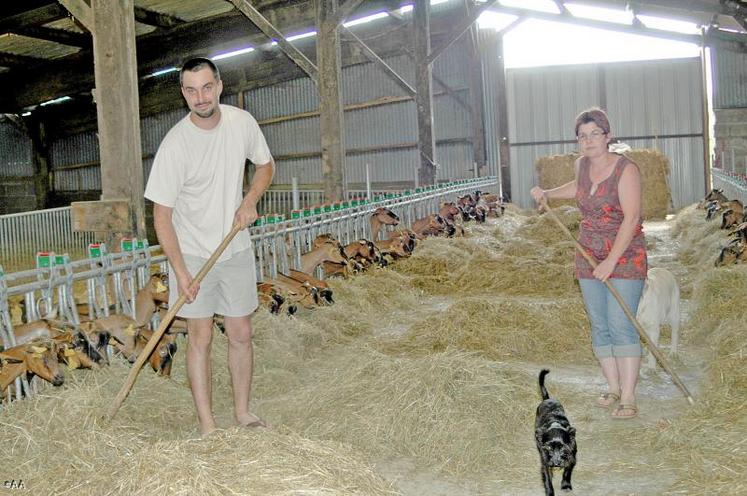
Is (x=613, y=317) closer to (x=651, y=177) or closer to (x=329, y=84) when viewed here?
(x=329, y=84)

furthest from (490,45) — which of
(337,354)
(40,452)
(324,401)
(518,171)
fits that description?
(40,452)

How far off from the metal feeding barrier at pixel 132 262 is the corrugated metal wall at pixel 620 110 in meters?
7.24

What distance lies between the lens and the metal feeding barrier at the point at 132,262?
5.02 metres

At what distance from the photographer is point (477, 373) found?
15.2 feet

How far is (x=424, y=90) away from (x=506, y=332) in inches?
369

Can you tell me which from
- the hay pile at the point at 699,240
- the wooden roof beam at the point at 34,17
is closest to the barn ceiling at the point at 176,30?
the wooden roof beam at the point at 34,17

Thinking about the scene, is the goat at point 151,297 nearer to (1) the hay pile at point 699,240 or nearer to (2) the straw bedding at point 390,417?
(2) the straw bedding at point 390,417

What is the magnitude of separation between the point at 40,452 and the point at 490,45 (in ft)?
56.3

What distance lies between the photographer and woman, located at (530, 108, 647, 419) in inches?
168

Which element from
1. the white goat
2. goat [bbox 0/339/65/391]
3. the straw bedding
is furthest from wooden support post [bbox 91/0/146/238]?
the white goat

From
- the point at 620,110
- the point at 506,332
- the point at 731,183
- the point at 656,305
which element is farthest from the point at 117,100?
the point at 620,110

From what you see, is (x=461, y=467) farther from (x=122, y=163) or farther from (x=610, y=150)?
(x=122, y=163)

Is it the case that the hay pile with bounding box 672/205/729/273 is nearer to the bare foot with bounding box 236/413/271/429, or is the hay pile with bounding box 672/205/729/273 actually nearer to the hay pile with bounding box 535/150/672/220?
the hay pile with bounding box 535/150/672/220

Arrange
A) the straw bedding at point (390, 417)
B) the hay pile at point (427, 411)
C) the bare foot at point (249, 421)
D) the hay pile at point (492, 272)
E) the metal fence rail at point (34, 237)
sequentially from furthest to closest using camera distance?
the metal fence rail at point (34, 237) → the hay pile at point (492, 272) → the bare foot at point (249, 421) → the hay pile at point (427, 411) → the straw bedding at point (390, 417)
